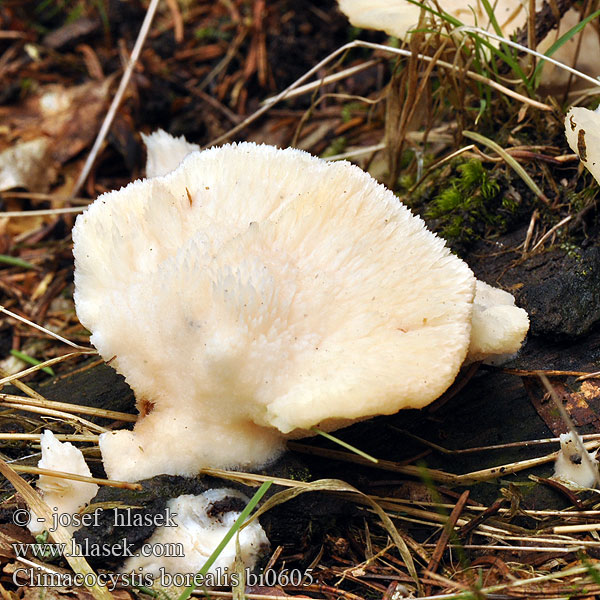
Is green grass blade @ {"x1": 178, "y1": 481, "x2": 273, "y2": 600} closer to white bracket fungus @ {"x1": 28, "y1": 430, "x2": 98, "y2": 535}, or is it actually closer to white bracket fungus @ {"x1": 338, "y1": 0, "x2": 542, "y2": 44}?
white bracket fungus @ {"x1": 28, "y1": 430, "x2": 98, "y2": 535}

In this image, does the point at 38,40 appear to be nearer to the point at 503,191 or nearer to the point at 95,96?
the point at 95,96

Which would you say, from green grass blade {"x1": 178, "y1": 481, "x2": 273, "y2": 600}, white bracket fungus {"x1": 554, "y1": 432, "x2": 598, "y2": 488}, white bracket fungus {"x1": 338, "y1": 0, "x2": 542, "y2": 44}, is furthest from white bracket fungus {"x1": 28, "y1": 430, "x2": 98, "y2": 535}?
white bracket fungus {"x1": 338, "y1": 0, "x2": 542, "y2": 44}

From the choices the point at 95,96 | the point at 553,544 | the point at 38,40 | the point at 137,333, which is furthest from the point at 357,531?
the point at 38,40

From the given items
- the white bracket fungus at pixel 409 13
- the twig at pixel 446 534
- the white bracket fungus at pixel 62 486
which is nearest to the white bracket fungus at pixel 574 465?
the twig at pixel 446 534

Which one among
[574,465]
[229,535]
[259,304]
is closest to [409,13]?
[259,304]

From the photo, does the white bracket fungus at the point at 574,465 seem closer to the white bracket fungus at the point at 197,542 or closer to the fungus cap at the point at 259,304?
the fungus cap at the point at 259,304

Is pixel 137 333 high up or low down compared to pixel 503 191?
down
